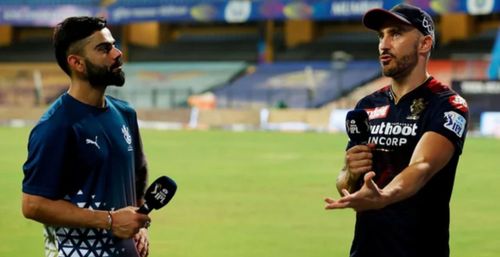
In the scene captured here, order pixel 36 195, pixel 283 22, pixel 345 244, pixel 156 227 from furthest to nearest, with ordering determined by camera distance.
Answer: pixel 283 22, pixel 156 227, pixel 345 244, pixel 36 195

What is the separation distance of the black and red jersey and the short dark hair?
1.55 metres

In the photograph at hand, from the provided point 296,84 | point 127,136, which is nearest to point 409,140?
point 127,136

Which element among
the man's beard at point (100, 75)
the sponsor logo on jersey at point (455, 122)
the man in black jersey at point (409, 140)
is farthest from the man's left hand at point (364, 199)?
the man's beard at point (100, 75)

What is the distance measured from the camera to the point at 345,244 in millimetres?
11555

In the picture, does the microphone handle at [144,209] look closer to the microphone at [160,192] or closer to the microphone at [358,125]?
the microphone at [160,192]

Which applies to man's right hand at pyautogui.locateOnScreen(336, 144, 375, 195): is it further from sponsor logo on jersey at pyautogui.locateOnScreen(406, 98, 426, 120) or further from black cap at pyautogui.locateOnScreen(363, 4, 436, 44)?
black cap at pyautogui.locateOnScreen(363, 4, 436, 44)

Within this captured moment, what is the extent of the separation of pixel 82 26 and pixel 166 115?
38.8 m

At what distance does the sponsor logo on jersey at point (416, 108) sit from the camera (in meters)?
5.28

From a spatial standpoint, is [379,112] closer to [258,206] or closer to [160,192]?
[160,192]

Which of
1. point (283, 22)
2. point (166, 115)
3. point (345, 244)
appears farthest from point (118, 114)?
point (283, 22)

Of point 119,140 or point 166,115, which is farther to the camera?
point 166,115

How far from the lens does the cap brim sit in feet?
17.2

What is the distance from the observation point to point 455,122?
16.9ft

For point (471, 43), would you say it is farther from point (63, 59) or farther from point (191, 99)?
point (63, 59)
